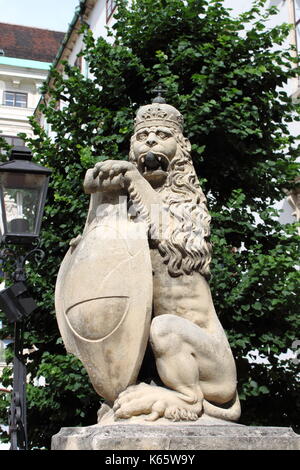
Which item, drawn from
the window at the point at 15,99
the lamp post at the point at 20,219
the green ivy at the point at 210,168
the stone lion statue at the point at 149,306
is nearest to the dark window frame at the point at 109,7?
the green ivy at the point at 210,168

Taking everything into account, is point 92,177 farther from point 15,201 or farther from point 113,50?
point 113,50

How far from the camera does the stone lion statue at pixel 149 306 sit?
12.9 feet

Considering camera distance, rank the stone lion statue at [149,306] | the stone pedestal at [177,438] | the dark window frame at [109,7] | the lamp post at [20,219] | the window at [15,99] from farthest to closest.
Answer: the window at [15,99] → the dark window frame at [109,7] → the lamp post at [20,219] → the stone lion statue at [149,306] → the stone pedestal at [177,438]

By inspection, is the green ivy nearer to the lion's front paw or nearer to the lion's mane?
the lion's mane

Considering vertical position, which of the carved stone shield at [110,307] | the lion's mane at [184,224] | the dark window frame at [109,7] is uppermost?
the dark window frame at [109,7]

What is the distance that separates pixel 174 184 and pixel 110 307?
116cm

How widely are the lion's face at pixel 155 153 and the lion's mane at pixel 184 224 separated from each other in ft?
0.16

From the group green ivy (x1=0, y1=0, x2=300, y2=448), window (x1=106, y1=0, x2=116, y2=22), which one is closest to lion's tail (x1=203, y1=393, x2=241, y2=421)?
green ivy (x1=0, y1=0, x2=300, y2=448)

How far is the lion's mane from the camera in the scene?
171 inches

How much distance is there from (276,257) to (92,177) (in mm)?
4536

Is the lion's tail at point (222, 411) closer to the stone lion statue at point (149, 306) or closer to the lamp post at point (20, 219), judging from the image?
the stone lion statue at point (149, 306)
